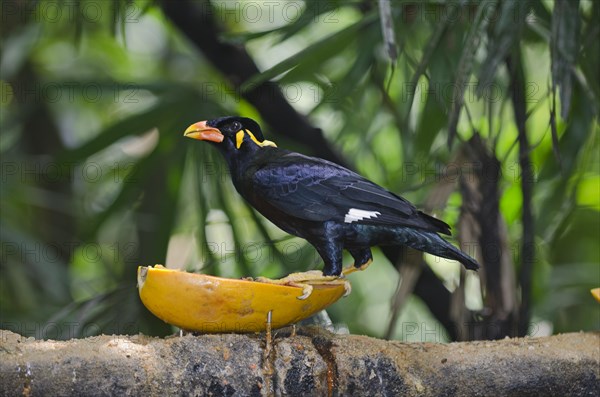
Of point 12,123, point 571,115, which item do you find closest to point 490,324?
point 571,115

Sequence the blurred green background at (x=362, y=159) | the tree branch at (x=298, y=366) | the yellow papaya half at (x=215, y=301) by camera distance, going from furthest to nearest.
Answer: the blurred green background at (x=362, y=159)
the yellow papaya half at (x=215, y=301)
the tree branch at (x=298, y=366)

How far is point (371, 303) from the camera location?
693 centimetres

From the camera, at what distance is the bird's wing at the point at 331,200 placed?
2.98 meters

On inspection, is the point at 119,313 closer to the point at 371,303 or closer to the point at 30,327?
the point at 30,327

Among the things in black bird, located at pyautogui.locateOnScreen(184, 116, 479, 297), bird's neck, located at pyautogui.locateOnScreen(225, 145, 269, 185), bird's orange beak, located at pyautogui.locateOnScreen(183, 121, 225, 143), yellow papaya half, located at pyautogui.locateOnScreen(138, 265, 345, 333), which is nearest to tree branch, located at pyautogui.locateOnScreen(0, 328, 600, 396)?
yellow papaya half, located at pyautogui.locateOnScreen(138, 265, 345, 333)

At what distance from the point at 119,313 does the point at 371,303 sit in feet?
8.97

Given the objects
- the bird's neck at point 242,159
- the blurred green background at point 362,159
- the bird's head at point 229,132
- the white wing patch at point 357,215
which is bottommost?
the blurred green background at point 362,159

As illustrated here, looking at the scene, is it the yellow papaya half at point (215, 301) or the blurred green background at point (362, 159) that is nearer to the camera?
the yellow papaya half at point (215, 301)

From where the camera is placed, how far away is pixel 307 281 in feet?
9.47

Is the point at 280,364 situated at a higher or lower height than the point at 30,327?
higher

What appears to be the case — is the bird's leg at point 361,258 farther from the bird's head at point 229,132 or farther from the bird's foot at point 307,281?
the bird's head at point 229,132

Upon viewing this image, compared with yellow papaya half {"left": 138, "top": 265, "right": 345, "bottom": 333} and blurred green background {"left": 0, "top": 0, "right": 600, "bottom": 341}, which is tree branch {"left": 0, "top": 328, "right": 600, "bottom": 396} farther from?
blurred green background {"left": 0, "top": 0, "right": 600, "bottom": 341}

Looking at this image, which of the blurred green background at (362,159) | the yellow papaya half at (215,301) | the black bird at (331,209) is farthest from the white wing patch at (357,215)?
the blurred green background at (362,159)

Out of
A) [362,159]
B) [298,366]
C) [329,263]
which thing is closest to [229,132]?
[329,263]
